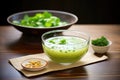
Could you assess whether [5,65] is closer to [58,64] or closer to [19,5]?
[58,64]

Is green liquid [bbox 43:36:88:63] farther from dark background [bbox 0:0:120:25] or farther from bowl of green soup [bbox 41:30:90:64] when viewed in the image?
dark background [bbox 0:0:120:25]

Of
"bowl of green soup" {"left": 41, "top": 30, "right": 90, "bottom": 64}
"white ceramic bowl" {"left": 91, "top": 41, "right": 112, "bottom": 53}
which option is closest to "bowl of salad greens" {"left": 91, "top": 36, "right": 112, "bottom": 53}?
"white ceramic bowl" {"left": 91, "top": 41, "right": 112, "bottom": 53}

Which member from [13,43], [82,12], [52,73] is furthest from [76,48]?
[82,12]

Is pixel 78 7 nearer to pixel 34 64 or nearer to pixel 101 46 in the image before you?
pixel 101 46

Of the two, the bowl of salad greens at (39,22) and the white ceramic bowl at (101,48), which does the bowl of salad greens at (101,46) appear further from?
the bowl of salad greens at (39,22)

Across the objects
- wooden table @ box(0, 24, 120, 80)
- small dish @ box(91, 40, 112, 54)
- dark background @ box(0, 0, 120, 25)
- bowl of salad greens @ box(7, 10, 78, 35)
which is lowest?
dark background @ box(0, 0, 120, 25)

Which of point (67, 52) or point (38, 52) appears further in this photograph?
point (38, 52)
